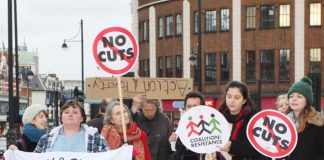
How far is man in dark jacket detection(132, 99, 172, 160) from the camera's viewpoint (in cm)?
993

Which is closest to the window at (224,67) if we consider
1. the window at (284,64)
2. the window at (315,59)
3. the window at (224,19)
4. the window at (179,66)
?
the window at (224,19)

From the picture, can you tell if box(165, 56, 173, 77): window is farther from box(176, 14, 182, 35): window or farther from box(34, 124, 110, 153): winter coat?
box(34, 124, 110, 153): winter coat

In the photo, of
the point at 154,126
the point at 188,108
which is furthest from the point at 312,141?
the point at 154,126

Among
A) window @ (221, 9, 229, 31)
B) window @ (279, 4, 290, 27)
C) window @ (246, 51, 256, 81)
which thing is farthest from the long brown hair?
window @ (221, 9, 229, 31)

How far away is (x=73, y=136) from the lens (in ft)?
22.4

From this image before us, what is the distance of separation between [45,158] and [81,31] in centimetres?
4095

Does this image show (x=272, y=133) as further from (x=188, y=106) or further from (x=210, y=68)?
(x=210, y=68)

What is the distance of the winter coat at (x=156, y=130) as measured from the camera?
9953mm

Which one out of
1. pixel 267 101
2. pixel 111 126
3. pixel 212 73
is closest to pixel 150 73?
pixel 212 73

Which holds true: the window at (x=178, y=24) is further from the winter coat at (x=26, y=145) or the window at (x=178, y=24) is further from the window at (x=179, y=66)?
the winter coat at (x=26, y=145)

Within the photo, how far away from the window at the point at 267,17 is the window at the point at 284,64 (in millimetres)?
2030

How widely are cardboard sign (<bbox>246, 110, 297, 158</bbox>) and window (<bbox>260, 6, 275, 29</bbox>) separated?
4112 cm

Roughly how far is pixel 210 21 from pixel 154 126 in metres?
40.7

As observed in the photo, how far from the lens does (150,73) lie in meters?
55.4
